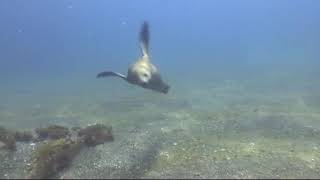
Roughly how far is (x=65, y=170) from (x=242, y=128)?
489 cm

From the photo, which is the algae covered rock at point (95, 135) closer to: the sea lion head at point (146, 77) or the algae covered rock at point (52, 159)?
the algae covered rock at point (52, 159)

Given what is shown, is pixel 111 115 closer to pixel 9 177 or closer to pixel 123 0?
pixel 9 177

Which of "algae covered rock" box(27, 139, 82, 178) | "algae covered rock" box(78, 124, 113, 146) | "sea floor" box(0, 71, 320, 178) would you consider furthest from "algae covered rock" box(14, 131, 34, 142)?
"algae covered rock" box(27, 139, 82, 178)

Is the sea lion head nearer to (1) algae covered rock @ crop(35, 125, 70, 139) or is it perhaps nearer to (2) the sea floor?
(2) the sea floor

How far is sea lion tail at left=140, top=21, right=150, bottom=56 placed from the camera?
883 centimetres

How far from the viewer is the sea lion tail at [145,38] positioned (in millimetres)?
8828

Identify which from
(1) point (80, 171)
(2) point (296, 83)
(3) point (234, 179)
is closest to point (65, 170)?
(1) point (80, 171)

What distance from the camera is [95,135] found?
935 centimetres

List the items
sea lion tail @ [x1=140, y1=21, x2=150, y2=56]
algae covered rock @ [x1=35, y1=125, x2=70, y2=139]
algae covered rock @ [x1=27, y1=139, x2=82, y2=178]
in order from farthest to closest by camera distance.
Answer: algae covered rock @ [x1=35, y1=125, x2=70, y2=139], sea lion tail @ [x1=140, y1=21, x2=150, y2=56], algae covered rock @ [x1=27, y1=139, x2=82, y2=178]

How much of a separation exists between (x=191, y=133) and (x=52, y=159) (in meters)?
3.85

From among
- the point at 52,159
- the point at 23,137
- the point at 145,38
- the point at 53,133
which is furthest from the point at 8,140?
the point at 145,38

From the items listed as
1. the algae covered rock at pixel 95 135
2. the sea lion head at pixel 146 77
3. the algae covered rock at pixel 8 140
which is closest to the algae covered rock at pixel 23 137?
the algae covered rock at pixel 8 140

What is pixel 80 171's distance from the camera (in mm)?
7613

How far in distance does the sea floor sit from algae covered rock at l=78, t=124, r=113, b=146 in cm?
18
